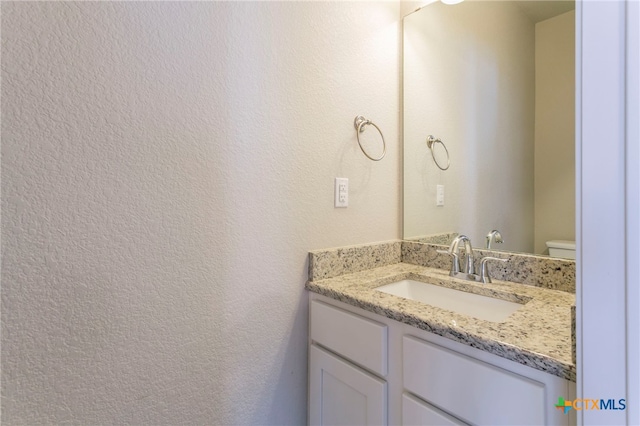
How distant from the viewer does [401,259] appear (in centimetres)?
141

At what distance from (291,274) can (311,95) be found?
2.11 ft

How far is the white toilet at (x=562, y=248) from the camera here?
0.99 metres

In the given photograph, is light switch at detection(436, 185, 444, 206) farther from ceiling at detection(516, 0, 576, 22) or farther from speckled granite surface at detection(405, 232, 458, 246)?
ceiling at detection(516, 0, 576, 22)

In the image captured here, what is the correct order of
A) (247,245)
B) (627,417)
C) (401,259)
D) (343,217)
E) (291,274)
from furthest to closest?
(401,259)
(343,217)
(291,274)
(247,245)
(627,417)

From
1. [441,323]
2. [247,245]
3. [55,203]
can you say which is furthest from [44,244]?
[441,323]

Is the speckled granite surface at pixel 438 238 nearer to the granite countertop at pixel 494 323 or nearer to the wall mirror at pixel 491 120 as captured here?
the wall mirror at pixel 491 120

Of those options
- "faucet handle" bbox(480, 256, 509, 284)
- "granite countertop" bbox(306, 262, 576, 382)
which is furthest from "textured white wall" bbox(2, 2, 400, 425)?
"faucet handle" bbox(480, 256, 509, 284)

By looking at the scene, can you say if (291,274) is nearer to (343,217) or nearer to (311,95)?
(343,217)

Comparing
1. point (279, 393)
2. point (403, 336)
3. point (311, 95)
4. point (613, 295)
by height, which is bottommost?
point (279, 393)

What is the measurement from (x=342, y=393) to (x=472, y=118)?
1.20m

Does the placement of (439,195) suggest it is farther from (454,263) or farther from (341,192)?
(341,192)

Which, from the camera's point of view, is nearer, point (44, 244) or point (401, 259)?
point (44, 244)

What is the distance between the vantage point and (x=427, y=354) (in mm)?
740

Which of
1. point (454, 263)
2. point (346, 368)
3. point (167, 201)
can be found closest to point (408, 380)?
point (346, 368)
